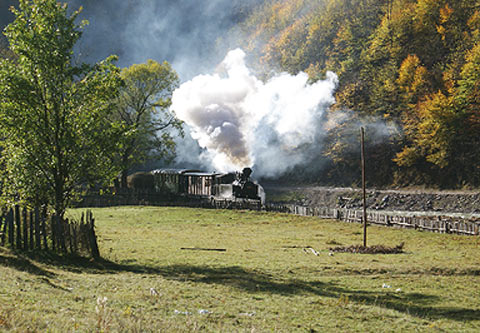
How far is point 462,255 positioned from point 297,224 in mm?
14719

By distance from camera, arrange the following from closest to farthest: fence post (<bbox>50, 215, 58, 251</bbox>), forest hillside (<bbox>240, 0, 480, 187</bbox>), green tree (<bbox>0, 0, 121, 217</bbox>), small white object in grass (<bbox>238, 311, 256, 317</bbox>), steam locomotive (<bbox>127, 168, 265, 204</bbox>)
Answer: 1. small white object in grass (<bbox>238, 311, 256, 317</bbox>)
2. fence post (<bbox>50, 215, 58, 251</bbox>)
3. green tree (<bbox>0, 0, 121, 217</bbox>)
4. steam locomotive (<bbox>127, 168, 265, 204</bbox>)
5. forest hillside (<bbox>240, 0, 480, 187</bbox>)

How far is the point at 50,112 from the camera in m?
16.2

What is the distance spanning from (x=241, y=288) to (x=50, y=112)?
33.2 feet

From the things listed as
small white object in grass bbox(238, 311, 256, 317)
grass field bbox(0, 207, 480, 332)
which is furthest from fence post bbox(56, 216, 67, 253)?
small white object in grass bbox(238, 311, 256, 317)

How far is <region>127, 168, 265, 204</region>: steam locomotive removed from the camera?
4200 centimetres

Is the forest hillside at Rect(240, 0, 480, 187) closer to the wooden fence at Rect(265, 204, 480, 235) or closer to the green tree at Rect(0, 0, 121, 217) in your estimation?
the wooden fence at Rect(265, 204, 480, 235)

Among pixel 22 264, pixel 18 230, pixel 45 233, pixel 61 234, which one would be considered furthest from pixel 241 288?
pixel 18 230

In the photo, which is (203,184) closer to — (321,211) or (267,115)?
(321,211)

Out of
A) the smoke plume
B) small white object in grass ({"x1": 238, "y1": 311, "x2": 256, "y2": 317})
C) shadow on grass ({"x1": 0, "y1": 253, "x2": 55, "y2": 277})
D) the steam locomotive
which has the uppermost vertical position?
the smoke plume

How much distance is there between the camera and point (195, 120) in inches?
2473

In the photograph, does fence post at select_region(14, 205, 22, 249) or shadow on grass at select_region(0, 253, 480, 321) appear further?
fence post at select_region(14, 205, 22, 249)

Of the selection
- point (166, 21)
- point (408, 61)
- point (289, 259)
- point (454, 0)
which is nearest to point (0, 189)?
point (289, 259)

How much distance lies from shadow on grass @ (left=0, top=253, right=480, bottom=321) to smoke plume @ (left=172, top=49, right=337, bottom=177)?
153ft

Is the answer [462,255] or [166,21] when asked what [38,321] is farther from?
[166,21]
